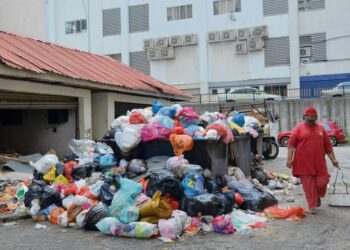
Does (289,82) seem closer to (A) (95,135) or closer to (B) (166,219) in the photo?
(A) (95,135)

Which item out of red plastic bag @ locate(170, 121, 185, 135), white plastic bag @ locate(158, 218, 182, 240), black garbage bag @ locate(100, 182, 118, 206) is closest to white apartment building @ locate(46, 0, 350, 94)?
red plastic bag @ locate(170, 121, 185, 135)

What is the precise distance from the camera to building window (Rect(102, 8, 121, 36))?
41750mm

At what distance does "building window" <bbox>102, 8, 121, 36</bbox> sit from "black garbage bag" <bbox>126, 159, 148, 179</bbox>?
114 ft

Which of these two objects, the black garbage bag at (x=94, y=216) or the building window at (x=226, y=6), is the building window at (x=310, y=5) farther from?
the black garbage bag at (x=94, y=216)

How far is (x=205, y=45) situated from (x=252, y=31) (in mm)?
4046

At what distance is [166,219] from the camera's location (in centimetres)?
687

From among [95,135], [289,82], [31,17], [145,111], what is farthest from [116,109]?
[289,82]

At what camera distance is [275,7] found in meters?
36.8

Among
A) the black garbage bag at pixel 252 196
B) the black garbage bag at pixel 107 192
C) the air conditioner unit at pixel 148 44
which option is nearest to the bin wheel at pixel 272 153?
the black garbage bag at pixel 252 196

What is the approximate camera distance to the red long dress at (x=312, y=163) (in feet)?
25.1

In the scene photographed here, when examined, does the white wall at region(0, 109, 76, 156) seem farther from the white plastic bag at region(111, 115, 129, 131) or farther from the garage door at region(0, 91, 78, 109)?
the white plastic bag at region(111, 115, 129, 131)

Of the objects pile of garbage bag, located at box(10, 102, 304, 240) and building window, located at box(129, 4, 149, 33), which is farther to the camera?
building window, located at box(129, 4, 149, 33)

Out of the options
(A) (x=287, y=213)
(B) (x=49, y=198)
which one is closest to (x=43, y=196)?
(B) (x=49, y=198)

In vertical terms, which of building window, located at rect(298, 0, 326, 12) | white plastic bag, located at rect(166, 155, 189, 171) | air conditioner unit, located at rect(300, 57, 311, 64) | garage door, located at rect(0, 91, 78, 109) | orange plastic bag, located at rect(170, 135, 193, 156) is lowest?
white plastic bag, located at rect(166, 155, 189, 171)
